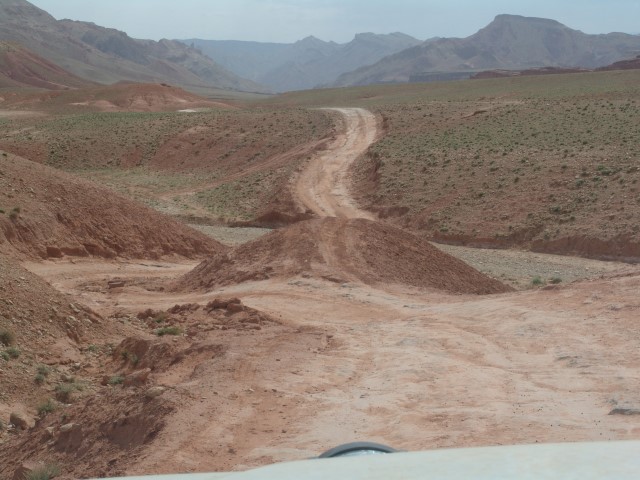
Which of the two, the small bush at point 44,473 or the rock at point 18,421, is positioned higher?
the small bush at point 44,473

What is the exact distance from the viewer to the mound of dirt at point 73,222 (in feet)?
66.5

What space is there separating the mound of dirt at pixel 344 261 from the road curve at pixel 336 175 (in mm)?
13357

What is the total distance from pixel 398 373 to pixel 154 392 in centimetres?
307

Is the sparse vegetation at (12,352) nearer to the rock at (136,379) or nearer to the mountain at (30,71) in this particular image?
the rock at (136,379)

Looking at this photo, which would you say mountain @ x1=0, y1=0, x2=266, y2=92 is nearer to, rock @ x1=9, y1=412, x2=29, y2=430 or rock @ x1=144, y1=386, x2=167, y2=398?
rock @ x1=9, y1=412, x2=29, y2=430

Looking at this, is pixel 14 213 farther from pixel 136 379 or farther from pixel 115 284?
pixel 136 379

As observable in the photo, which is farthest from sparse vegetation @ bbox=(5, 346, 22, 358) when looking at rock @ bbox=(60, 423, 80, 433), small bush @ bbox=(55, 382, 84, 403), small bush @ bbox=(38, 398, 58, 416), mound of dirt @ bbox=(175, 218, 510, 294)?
mound of dirt @ bbox=(175, 218, 510, 294)

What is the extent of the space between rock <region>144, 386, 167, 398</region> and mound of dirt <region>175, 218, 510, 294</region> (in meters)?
8.34

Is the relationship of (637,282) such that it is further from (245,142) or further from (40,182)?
(245,142)

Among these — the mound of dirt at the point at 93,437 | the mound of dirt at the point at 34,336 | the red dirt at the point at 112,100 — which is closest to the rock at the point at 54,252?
the mound of dirt at the point at 34,336

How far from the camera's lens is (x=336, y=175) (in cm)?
4034

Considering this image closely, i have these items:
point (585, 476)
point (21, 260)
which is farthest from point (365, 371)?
point (21, 260)

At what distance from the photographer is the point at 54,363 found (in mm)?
12211

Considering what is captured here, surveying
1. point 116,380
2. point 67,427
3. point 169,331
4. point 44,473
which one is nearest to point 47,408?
point 116,380
